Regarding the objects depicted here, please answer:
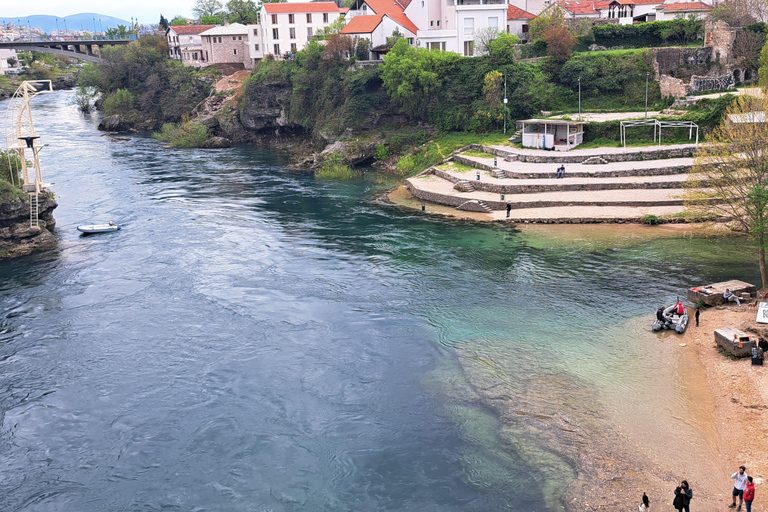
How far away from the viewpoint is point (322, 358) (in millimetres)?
31719

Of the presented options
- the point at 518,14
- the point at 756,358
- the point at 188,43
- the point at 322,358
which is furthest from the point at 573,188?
the point at 188,43

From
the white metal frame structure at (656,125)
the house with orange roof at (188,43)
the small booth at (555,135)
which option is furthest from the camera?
the house with orange roof at (188,43)

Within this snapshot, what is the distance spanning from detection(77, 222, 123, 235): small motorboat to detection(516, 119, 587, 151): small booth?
37.4m

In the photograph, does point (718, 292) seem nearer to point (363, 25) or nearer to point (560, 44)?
point (560, 44)

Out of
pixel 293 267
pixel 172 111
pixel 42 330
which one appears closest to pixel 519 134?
pixel 293 267

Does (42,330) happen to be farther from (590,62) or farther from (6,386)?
(590,62)

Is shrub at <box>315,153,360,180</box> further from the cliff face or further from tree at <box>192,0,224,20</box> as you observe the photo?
tree at <box>192,0,224,20</box>

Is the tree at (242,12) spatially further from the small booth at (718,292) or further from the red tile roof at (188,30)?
the small booth at (718,292)

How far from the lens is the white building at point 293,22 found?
99750 mm

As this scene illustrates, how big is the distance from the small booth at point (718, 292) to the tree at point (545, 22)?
166ft

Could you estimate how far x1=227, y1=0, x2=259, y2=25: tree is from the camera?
128 m

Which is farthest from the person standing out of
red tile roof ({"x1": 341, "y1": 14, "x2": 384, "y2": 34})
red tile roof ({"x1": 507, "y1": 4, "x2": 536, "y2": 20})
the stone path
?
red tile roof ({"x1": 507, "y1": 4, "x2": 536, "y2": 20})

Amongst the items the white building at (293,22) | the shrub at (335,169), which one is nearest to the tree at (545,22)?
the shrub at (335,169)

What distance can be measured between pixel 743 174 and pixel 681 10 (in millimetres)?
53292
